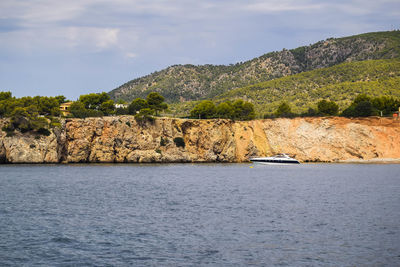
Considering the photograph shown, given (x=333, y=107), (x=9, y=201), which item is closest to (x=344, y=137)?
(x=333, y=107)

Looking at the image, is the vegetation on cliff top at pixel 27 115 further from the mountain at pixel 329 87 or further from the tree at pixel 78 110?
the mountain at pixel 329 87

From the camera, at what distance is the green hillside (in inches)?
5851

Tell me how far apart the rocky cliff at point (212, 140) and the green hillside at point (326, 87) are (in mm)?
19047

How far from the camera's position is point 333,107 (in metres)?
130

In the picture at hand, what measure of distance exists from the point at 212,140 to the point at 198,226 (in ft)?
297

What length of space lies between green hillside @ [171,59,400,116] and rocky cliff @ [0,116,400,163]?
19047 millimetres

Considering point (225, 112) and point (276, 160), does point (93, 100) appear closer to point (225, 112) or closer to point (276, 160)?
point (225, 112)

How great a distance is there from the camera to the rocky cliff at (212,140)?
110m

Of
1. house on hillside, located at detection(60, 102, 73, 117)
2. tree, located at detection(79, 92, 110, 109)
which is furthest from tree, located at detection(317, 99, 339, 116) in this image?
house on hillside, located at detection(60, 102, 73, 117)

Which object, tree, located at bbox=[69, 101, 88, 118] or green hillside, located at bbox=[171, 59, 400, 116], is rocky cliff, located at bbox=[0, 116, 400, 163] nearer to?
tree, located at bbox=[69, 101, 88, 118]

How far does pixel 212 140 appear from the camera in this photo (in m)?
122

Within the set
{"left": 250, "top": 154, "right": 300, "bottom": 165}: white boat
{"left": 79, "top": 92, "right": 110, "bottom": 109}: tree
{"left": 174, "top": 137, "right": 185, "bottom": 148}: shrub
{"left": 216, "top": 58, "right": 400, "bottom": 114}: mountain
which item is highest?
{"left": 216, "top": 58, "right": 400, "bottom": 114}: mountain

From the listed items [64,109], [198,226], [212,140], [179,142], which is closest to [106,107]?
[64,109]

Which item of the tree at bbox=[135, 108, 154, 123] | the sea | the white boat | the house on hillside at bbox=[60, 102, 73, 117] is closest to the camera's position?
the sea
